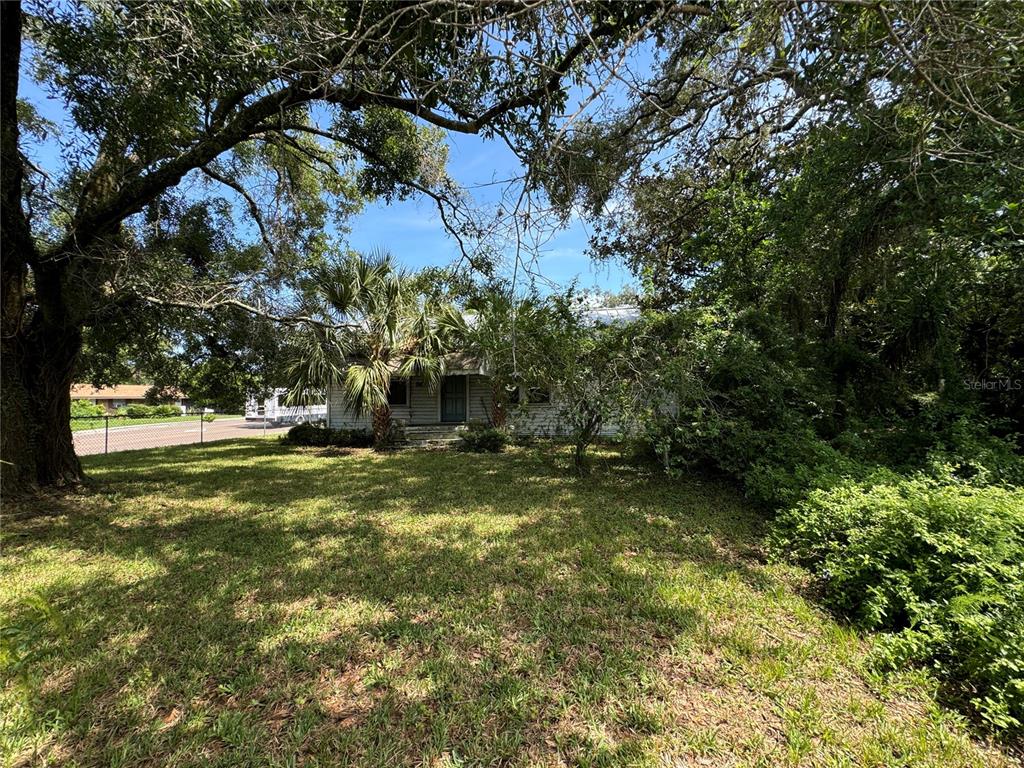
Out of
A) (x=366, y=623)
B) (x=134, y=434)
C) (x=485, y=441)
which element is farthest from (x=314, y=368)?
(x=134, y=434)

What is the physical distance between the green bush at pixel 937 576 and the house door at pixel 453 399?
12.4 metres

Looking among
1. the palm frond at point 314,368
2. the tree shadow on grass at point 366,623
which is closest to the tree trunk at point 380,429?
the palm frond at point 314,368

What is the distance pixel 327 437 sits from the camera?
13.3m

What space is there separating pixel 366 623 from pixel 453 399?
1260 cm

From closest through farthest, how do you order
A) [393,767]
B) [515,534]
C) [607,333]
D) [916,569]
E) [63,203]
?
[393,767] → [916,569] → [515,534] → [63,203] → [607,333]

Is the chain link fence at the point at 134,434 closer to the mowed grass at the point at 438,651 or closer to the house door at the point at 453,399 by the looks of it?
the mowed grass at the point at 438,651

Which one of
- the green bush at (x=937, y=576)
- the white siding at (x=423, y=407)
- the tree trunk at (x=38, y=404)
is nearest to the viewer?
the green bush at (x=937, y=576)

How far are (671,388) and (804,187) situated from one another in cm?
333

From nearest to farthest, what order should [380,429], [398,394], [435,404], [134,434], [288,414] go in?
1. [380,429]
2. [435,404]
3. [398,394]
4. [134,434]
5. [288,414]

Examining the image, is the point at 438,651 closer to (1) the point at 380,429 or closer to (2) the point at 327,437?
(1) the point at 380,429

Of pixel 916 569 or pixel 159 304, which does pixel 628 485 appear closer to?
pixel 916 569

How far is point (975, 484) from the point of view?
411 cm

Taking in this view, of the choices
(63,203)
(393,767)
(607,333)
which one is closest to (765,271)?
(607,333)

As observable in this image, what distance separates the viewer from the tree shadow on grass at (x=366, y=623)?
2084mm
